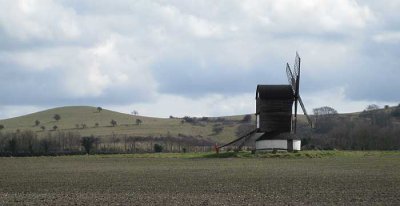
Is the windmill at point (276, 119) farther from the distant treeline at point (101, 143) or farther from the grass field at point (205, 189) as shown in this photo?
the grass field at point (205, 189)

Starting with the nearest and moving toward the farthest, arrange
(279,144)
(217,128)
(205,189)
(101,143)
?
(205,189) < (279,144) < (101,143) < (217,128)

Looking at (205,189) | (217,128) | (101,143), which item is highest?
(217,128)

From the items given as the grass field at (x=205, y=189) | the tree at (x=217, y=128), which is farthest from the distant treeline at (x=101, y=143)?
the grass field at (x=205, y=189)

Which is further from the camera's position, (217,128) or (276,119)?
(217,128)

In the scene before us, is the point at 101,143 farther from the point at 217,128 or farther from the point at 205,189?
the point at 205,189

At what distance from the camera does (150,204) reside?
1109 inches

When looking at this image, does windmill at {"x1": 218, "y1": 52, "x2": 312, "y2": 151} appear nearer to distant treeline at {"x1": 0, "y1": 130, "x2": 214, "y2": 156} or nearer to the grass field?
distant treeline at {"x1": 0, "y1": 130, "x2": 214, "y2": 156}

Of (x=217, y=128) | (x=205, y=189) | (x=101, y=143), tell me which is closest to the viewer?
(x=205, y=189)

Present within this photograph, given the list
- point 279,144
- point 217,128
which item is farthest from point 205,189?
point 217,128

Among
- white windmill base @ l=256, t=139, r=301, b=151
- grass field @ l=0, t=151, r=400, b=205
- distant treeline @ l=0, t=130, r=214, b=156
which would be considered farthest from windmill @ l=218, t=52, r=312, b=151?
grass field @ l=0, t=151, r=400, b=205

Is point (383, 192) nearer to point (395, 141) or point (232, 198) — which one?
point (232, 198)

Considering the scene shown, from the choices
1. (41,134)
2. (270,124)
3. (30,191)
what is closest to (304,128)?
(41,134)

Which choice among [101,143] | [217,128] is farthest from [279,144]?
[217,128]

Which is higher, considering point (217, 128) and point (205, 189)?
point (217, 128)
